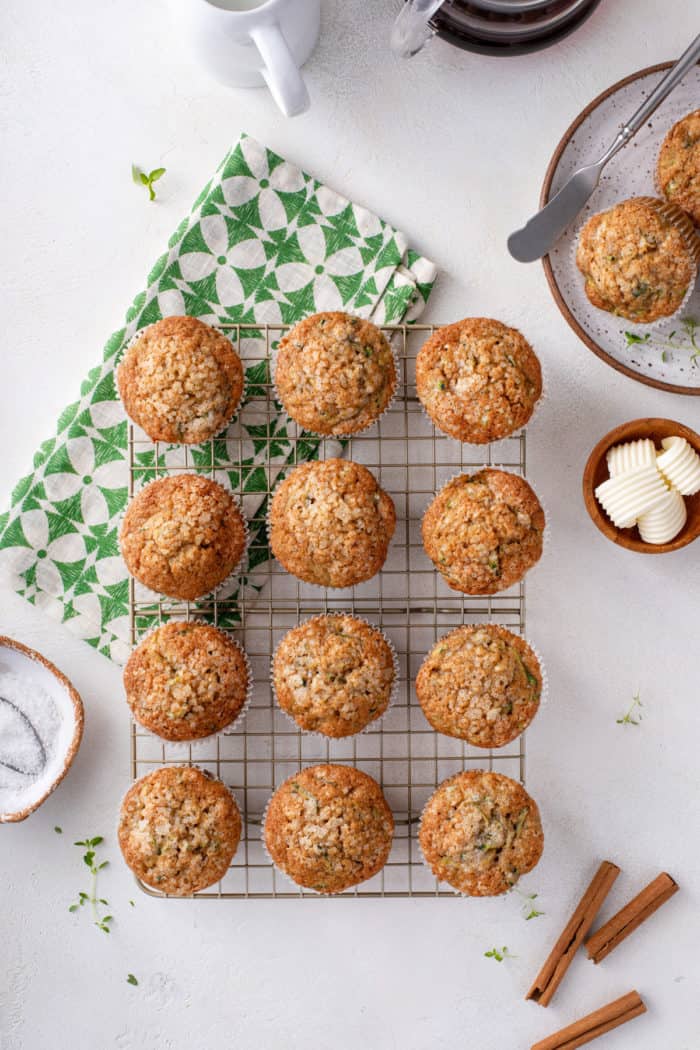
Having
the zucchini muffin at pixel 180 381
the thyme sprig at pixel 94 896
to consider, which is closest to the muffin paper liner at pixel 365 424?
the zucchini muffin at pixel 180 381

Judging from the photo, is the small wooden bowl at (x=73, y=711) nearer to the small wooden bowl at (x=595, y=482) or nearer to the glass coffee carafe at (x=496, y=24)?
the small wooden bowl at (x=595, y=482)

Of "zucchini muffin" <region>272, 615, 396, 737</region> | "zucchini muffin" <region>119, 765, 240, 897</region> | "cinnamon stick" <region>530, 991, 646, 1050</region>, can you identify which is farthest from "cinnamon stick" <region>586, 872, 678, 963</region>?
"zucchini muffin" <region>119, 765, 240, 897</region>

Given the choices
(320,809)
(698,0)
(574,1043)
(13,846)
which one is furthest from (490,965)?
(698,0)

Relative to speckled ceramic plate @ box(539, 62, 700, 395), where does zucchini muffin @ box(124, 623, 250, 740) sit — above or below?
below

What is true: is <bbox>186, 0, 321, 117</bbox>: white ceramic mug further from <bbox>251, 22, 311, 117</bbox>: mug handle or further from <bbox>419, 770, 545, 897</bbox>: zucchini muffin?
<bbox>419, 770, 545, 897</bbox>: zucchini muffin

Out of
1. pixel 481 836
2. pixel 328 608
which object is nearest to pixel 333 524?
pixel 328 608

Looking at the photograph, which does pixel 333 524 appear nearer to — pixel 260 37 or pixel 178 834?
pixel 178 834
